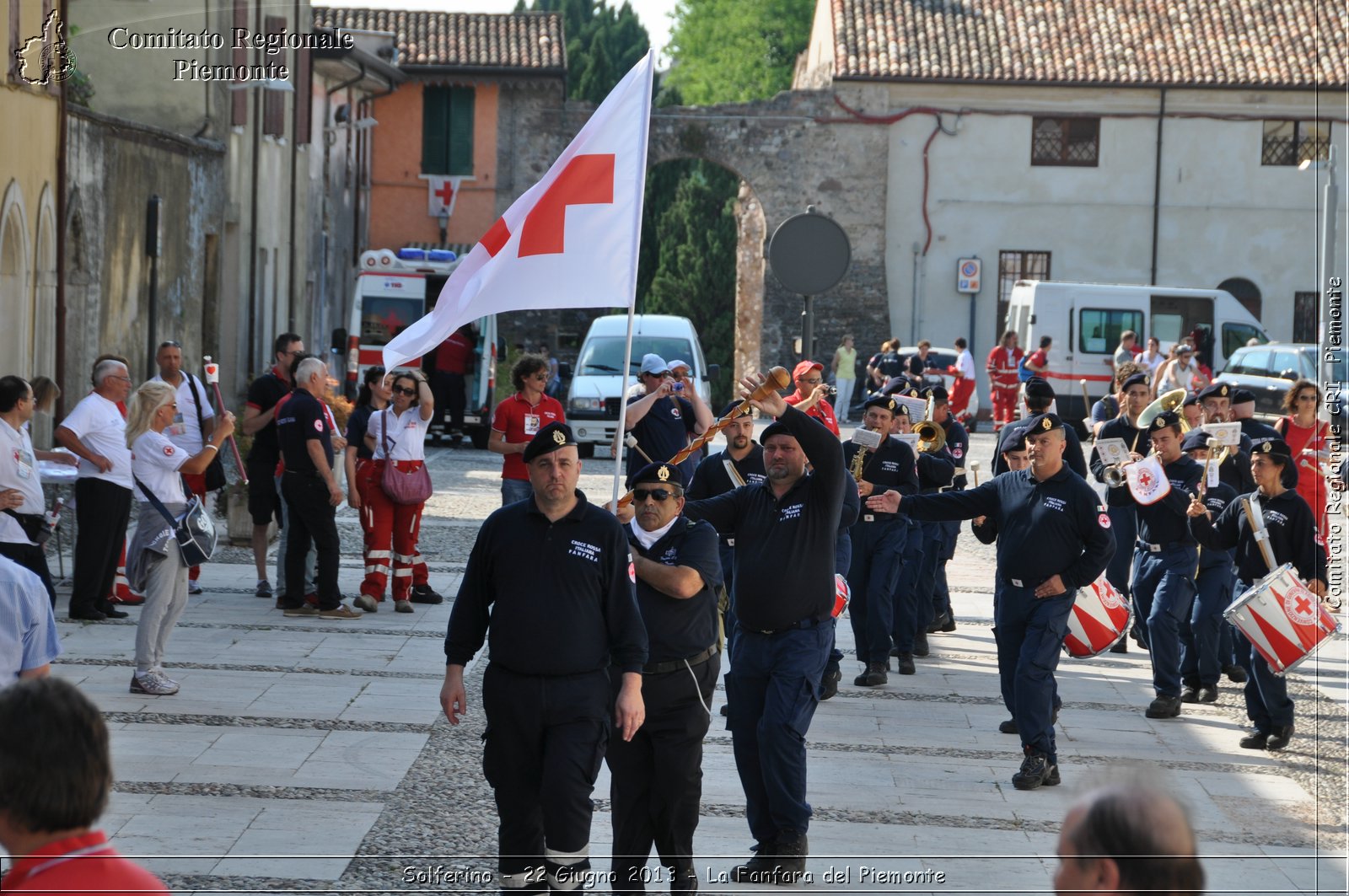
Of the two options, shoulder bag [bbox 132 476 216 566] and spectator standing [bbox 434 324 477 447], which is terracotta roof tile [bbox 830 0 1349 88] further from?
shoulder bag [bbox 132 476 216 566]

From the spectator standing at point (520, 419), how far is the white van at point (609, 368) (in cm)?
1129

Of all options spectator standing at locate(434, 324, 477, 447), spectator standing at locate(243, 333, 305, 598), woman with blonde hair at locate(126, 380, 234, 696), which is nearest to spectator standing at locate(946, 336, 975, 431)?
spectator standing at locate(434, 324, 477, 447)

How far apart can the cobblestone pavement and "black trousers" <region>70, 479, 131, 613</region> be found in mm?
294

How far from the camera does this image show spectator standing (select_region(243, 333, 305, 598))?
12.9 m

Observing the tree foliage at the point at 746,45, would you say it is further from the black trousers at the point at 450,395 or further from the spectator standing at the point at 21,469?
the spectator standing at the point at 21,469

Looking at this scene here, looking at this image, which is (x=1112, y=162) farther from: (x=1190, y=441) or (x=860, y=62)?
(x=1190, y=441)

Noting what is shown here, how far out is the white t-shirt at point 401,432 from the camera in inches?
492

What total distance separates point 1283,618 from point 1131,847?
678 cm

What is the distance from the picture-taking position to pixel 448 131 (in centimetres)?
4334

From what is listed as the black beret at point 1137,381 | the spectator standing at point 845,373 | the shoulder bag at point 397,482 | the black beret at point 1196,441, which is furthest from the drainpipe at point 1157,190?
the shoulder bag at point 397,482

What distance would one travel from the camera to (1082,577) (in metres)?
8.38

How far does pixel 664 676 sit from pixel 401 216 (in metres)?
39.3

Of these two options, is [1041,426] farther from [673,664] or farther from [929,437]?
[929,437]

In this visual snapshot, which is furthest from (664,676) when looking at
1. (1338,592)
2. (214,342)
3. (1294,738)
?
(214,342)
